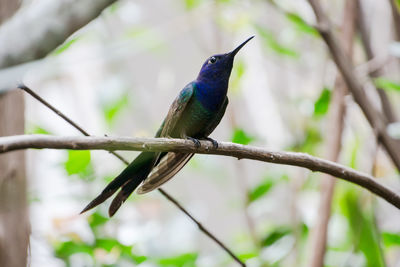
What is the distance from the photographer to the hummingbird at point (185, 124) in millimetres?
1178

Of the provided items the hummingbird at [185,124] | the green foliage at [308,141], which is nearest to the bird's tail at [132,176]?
the hummingbird at [185,124]

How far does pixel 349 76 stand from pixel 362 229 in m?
0.63

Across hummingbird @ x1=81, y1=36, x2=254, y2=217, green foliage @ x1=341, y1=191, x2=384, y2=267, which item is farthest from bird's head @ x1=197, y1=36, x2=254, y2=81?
green foliage @ x1=341, y1=191, x2=384, y2=267

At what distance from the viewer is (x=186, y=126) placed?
4.68 ft

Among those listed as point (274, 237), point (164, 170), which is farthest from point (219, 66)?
point (274, 237)

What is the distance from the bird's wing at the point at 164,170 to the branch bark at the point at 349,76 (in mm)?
737

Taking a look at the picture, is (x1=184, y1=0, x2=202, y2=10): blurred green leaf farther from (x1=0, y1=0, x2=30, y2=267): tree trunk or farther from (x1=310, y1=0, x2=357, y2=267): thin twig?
(x1=0, y1=0, x2=30, y2=267): tree trunk

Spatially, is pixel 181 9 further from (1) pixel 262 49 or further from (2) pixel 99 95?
(2) pixel 99 95

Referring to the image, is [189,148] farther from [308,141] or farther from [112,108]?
[308,141]

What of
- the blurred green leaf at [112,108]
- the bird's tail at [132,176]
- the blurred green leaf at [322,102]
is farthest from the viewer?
the blurred green leaf at [112,108]

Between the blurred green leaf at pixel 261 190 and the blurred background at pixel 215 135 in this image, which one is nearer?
the blurred background at pixel 215 135

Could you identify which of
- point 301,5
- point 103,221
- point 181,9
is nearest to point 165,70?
point 181,9

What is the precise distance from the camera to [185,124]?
142cm

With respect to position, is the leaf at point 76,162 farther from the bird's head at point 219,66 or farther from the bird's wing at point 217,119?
the bird's head at point 219,66
